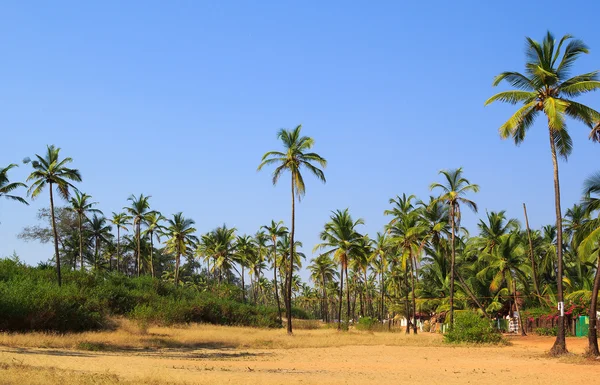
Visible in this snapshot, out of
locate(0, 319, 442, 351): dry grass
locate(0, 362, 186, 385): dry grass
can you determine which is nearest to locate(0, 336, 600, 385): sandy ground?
locate(0, 362, 186, 385): dry grass

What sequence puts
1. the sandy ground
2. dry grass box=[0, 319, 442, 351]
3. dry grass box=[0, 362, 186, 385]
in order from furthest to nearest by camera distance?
dry grass box=[0, 319, 442, 351] → the sandy ground → dry grass box=[0, 362, 186, 385]

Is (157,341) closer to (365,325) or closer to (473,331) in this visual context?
(473,331)

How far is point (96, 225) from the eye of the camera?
72.4 meters

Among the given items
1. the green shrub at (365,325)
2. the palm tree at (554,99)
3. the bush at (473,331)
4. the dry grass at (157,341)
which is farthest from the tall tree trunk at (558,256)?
the green shrub at (365,325)

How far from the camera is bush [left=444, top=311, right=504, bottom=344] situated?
3481 cm

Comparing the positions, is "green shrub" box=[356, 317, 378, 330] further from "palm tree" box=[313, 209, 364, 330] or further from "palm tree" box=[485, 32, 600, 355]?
"palm tree" box=[485, 32, 600, 355]

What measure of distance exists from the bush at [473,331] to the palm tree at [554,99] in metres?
10.3

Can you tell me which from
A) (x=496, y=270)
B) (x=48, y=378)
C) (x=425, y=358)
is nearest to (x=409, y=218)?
(x=496, y=270)

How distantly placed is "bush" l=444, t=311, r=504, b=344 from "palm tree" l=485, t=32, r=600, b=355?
10.3 metres

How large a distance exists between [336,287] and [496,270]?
2385 inches

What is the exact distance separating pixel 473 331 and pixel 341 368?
16.6m

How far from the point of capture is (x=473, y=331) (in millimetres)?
34844

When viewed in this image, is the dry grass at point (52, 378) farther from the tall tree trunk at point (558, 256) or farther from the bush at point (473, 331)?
the bush at point (473, 331)

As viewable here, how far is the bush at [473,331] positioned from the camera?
114 ft
